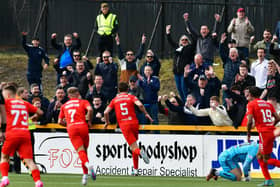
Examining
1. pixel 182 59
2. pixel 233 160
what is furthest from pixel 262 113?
pixel 182 59

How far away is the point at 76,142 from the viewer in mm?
17031

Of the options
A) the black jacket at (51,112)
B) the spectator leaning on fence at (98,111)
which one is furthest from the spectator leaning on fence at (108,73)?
the black jacket at (51,112)

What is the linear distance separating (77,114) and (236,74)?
5.65 metres

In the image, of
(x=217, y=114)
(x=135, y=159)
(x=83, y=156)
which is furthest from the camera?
(x=217, y=114)

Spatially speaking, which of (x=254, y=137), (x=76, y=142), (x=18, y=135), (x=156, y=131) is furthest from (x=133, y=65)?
(x=18, y=135)

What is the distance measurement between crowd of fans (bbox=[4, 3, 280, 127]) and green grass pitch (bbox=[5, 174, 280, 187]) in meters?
1.90

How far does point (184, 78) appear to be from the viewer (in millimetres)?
21344

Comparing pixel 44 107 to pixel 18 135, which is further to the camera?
pixel 44 107

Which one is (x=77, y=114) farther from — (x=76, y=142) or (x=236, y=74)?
(x=236, y=74)

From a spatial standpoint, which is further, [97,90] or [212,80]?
[97,90]

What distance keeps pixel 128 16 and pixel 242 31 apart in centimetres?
494

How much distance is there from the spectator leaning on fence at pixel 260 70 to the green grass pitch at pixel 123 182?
3.10 metres

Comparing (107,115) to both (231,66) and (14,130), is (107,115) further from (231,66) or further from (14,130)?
(14,130)

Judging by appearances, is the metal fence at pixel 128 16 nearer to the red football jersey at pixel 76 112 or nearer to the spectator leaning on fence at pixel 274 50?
the spectator leaning on fence at pixel 274 50
